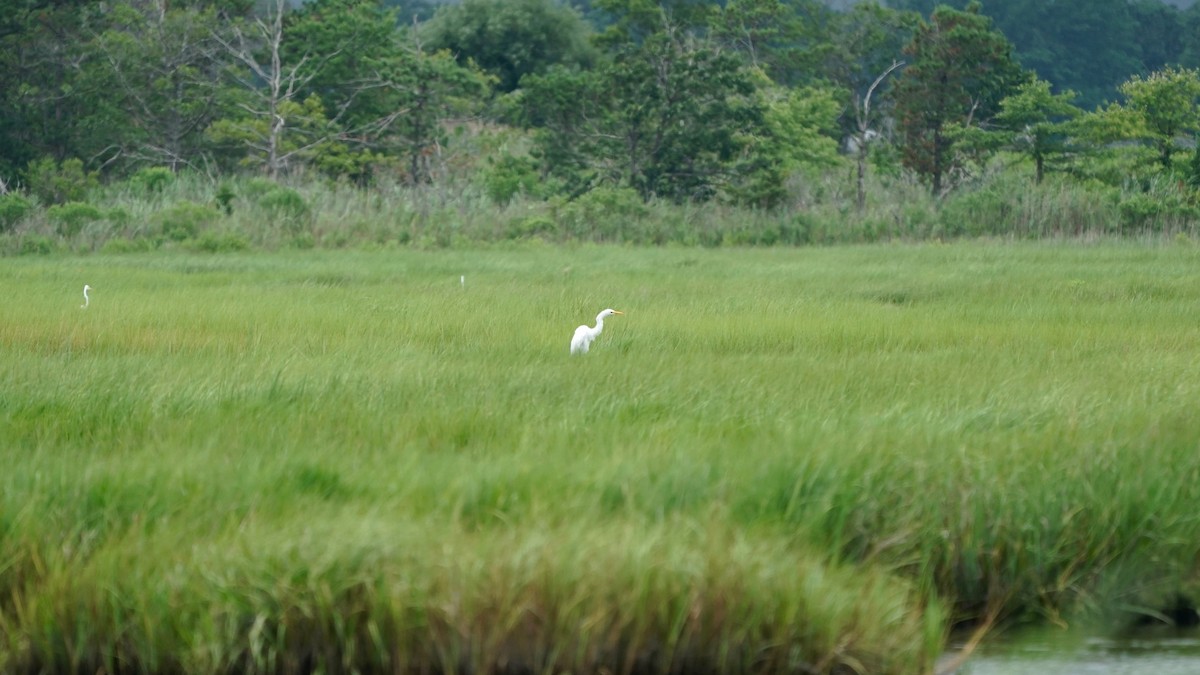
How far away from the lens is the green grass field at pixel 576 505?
4.32 metres

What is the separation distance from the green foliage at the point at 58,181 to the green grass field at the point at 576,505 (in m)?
18.5

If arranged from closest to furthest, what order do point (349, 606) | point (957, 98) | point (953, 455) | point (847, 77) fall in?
point (349, 606) → point (953, 455) → point (957, 98) → point (847, 77)

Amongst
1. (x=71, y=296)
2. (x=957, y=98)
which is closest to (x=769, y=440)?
(x=71, y=296)

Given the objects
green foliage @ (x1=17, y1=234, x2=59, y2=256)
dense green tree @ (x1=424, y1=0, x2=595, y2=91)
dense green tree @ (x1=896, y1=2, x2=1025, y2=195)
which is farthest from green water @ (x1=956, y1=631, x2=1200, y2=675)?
dense green tree @ (x1=424, y1=0, x2=595, y2=91)

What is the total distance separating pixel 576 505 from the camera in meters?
4.89

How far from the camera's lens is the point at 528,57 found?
128ft

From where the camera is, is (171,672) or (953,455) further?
(953,455)

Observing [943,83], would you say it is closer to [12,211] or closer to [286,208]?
[286,208]

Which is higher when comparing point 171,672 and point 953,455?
point 953,455

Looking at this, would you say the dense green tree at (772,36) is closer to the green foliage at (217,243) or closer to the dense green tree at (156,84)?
the dense green tree at (156,84)

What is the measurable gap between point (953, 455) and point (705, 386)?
2.08 meters

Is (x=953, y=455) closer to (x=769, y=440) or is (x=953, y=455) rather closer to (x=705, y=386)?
(x=769, y=440)

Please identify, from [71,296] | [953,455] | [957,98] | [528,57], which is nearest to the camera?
[953,455]

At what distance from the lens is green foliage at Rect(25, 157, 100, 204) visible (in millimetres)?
26453
